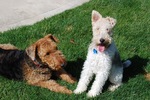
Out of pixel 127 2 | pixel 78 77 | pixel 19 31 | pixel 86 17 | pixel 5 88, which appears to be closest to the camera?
pixel 5 88

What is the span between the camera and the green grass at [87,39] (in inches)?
270

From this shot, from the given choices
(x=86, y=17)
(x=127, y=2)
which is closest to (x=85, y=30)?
(x=86, y=17)

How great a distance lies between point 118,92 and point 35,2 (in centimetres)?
403

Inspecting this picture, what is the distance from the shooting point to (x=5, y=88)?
683 cm

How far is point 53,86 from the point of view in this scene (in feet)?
23.0

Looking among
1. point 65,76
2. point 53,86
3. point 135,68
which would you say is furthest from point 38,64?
point 135,68

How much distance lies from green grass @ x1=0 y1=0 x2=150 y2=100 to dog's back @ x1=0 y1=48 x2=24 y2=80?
0.59ft

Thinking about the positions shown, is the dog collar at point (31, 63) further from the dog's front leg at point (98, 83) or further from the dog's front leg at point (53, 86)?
the dog's front leg at point (98, 83)

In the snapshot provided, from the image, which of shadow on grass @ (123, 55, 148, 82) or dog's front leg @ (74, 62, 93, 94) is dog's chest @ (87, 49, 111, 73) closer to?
dog's front leg @ (74, 62, 93, 94)

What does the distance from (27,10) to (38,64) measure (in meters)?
2.89

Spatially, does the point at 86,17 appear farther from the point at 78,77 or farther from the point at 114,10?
the point at 78,77

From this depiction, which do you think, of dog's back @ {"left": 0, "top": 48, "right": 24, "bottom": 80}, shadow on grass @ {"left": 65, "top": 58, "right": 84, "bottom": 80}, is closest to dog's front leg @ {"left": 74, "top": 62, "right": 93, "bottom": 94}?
shadow on grass @ {"left": 65, "top": 58, "right": 84, "bottom": 80}

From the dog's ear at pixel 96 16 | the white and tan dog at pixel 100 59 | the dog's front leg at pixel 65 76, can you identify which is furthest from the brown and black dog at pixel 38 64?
the dog's ear at pixel 96 16

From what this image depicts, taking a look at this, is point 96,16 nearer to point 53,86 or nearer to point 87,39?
point 53,86
